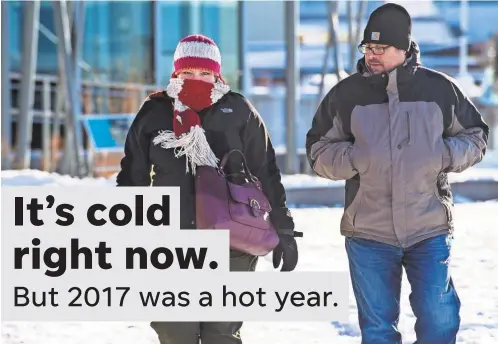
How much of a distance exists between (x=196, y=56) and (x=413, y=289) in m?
1.23

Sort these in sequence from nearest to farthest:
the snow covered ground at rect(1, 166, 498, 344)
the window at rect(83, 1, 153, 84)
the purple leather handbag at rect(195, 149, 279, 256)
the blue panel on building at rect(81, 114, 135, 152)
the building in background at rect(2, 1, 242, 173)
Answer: the purple leather handbag at rect(195, 149, 279, 256)
the snow covered ground at rect(1, 166, 498, 344)
the blue panel on building at rect(81, 114, 135, 152)
the building in background at rect(2, 1, 242, 173)
the window at rect(83, 1, 153, 84)

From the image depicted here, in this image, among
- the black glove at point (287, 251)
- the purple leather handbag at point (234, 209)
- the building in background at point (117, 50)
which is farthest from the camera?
the building in background at point (117, 50)

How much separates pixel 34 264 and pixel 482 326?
2414 millimetres

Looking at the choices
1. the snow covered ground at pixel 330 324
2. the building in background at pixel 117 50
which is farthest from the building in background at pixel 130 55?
the snow covered ground at pixel 330 324

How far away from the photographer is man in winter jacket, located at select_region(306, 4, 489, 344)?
394 cm

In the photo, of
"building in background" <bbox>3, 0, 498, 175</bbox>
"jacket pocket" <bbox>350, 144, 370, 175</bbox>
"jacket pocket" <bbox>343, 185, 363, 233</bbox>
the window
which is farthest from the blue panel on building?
"jacket pocket" <bbox>350, 144, 370, 175</bbox>

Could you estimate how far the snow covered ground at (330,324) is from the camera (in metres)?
5.37

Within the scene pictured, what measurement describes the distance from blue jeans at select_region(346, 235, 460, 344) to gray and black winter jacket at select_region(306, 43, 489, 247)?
0.18 ft

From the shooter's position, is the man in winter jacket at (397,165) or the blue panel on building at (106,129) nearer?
the man in winter jacket at (397,165)

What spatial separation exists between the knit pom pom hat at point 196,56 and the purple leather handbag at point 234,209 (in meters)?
0.34

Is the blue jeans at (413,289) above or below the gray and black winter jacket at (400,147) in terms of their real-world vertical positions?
below

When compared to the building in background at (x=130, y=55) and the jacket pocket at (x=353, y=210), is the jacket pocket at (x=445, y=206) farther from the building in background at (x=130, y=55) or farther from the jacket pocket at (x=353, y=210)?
the building in background at (x=130, y=55)

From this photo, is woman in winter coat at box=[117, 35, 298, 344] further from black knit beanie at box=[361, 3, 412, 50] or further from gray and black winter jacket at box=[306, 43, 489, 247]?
black knit beanie at box=[361, 3, 412, 50]

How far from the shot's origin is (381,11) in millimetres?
4059
